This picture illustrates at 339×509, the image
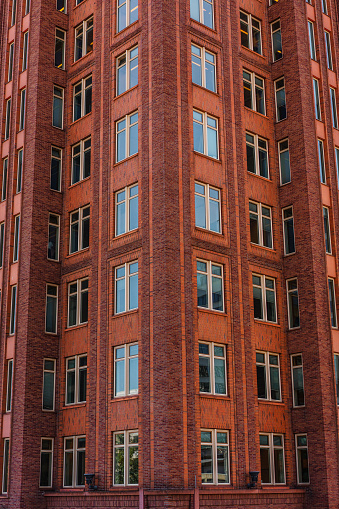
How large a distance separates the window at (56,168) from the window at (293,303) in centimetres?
1354

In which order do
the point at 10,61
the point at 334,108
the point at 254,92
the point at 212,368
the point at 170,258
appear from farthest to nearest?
1. the point at 10,61
2. the point at 334,108
3. the point at 254,92
4. the point at 212,368
5. the point at 170,258

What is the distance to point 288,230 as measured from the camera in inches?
1379

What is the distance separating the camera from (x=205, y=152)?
31719 mm

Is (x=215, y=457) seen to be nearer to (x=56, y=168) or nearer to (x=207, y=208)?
(x=207, y=208)

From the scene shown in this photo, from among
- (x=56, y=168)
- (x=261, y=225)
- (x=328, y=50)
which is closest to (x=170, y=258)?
(x=261, y=225)

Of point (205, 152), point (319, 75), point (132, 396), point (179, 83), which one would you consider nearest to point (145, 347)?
Result: point (132, 396)

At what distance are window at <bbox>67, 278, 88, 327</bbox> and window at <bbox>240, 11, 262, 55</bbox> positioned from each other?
51.7ft

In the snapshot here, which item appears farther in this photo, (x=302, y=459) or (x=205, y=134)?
(x=205, y=134)

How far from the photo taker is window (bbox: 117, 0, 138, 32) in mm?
33812

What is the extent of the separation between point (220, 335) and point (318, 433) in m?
6.64

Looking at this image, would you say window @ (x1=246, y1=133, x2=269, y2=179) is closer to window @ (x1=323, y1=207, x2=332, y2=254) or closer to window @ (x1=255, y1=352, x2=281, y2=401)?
window @ (x1=323, y1=207, x2=332, y2=254)

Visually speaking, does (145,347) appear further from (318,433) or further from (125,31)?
(125,31)

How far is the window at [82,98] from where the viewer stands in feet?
120

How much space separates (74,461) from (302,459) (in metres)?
10.6
